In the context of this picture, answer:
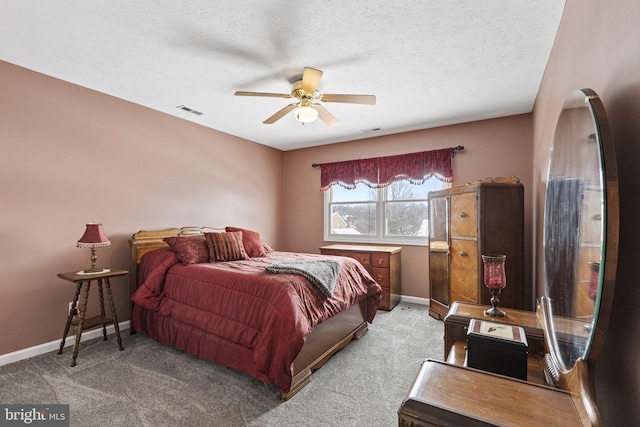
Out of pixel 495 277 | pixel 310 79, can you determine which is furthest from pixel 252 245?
pixel 495 277

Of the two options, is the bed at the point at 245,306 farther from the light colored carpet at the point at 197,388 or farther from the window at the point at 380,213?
the window at the point at 380,213

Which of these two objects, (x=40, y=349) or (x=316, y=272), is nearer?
(x=316, y=272)

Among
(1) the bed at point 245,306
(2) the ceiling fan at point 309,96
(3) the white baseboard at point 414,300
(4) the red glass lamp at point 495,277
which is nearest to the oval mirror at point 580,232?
(4) the red glass lamp at point 495,277

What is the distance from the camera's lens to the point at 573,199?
1.06 meters

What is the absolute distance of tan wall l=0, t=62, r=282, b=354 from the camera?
2658 millimetres

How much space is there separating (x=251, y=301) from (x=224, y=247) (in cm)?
121

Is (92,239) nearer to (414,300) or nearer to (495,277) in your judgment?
(495,277)

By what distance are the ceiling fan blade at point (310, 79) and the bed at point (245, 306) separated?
1556 millimetres

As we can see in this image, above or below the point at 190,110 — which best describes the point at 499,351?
below

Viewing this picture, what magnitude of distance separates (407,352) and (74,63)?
13.0ft

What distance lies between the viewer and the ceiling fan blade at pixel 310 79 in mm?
2417
